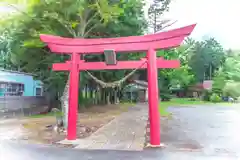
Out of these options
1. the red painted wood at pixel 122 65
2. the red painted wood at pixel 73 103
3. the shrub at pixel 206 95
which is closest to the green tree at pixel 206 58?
the shrub at pixel 206 95

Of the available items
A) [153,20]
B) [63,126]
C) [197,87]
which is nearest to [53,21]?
[63,126]

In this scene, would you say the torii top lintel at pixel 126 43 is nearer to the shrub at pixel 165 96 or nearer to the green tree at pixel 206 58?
the shrub at pixel 165 96

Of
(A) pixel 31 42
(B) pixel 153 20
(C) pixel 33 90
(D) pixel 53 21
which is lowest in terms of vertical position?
(C) pixel 33 90

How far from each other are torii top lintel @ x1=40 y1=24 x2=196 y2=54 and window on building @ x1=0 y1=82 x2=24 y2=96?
27.2 feet

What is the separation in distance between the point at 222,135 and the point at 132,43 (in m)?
4.03

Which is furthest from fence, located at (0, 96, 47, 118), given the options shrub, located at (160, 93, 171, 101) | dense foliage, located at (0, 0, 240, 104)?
shrub, located at (160, 93, 171, 101)

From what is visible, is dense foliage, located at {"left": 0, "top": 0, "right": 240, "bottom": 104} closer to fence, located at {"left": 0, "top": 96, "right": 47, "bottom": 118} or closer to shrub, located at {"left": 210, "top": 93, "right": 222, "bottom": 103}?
fence, located at {"left": 0, "top": 96, "right": 47, "bottom": 118}

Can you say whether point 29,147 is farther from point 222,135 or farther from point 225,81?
point 225,81

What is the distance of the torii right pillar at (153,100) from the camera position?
5668 mm

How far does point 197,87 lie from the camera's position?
114 ft

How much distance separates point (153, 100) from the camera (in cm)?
575

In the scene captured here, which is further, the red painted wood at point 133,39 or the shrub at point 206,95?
the shrub at point 206,95

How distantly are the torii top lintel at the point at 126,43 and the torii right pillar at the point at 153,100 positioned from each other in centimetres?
25

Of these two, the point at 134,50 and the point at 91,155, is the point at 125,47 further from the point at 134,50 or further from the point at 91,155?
the point at 91,155
